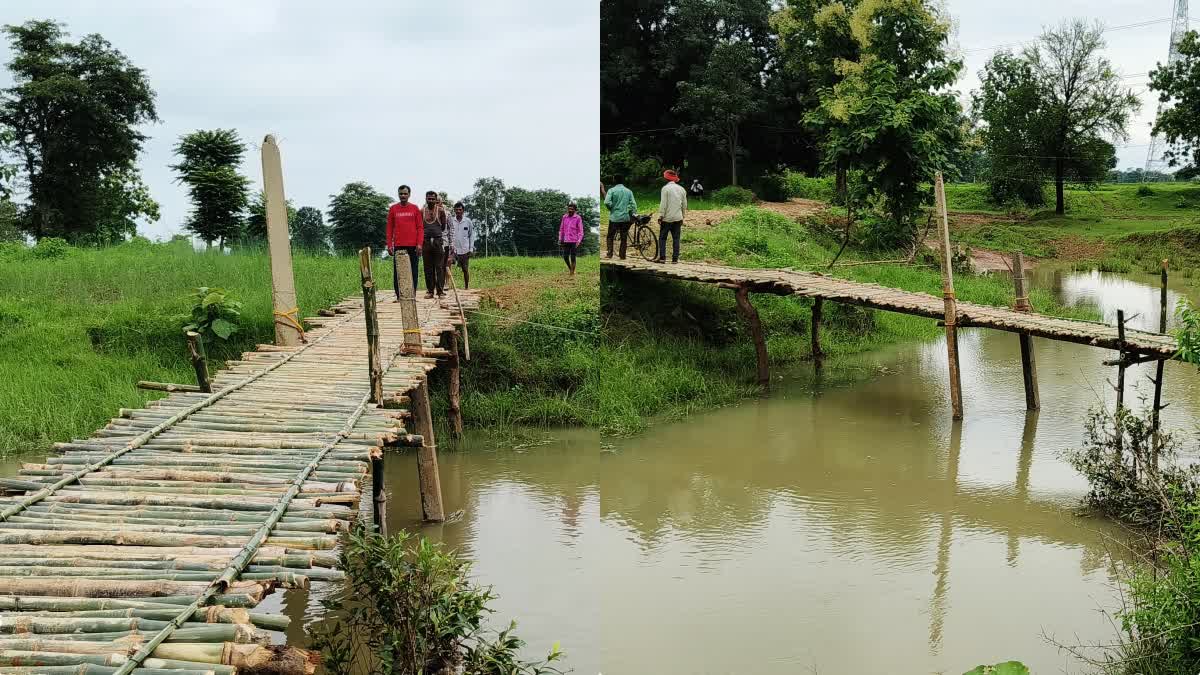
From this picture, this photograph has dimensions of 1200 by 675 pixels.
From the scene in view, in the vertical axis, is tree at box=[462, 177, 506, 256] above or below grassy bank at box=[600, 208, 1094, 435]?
above

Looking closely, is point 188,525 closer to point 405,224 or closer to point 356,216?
point 405,224

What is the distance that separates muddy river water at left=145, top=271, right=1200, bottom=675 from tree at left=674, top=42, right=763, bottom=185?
7.31 metres

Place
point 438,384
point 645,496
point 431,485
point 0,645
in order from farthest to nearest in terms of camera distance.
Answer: point 438,384 < point 645,496 < point 431,485 < point 0,645

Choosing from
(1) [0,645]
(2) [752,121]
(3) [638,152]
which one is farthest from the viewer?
(2) [752,121]

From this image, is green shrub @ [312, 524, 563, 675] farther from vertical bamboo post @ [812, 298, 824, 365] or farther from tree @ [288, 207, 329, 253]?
tree @ [288, 207, 329, 253]

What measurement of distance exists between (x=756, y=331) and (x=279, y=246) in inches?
199

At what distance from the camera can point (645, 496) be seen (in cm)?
770

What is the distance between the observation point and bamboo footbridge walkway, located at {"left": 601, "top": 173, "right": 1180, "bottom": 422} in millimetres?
8133

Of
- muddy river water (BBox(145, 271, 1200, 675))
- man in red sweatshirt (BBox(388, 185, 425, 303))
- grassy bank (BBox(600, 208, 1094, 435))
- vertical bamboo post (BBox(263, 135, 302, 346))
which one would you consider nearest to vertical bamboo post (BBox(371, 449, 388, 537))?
muddy river water (BBox(145, 271, 1200, 675))

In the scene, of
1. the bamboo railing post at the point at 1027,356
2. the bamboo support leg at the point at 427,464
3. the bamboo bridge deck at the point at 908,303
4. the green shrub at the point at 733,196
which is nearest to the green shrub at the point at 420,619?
the bamboo support leg at the point at 427,464

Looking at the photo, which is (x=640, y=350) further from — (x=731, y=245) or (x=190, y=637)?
(x=190, y=637)

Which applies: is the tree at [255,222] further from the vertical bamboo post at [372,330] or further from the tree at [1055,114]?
the tree at [1055,114]

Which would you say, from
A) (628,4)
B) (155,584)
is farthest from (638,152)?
(155,584)

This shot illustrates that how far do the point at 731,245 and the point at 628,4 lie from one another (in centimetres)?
366
